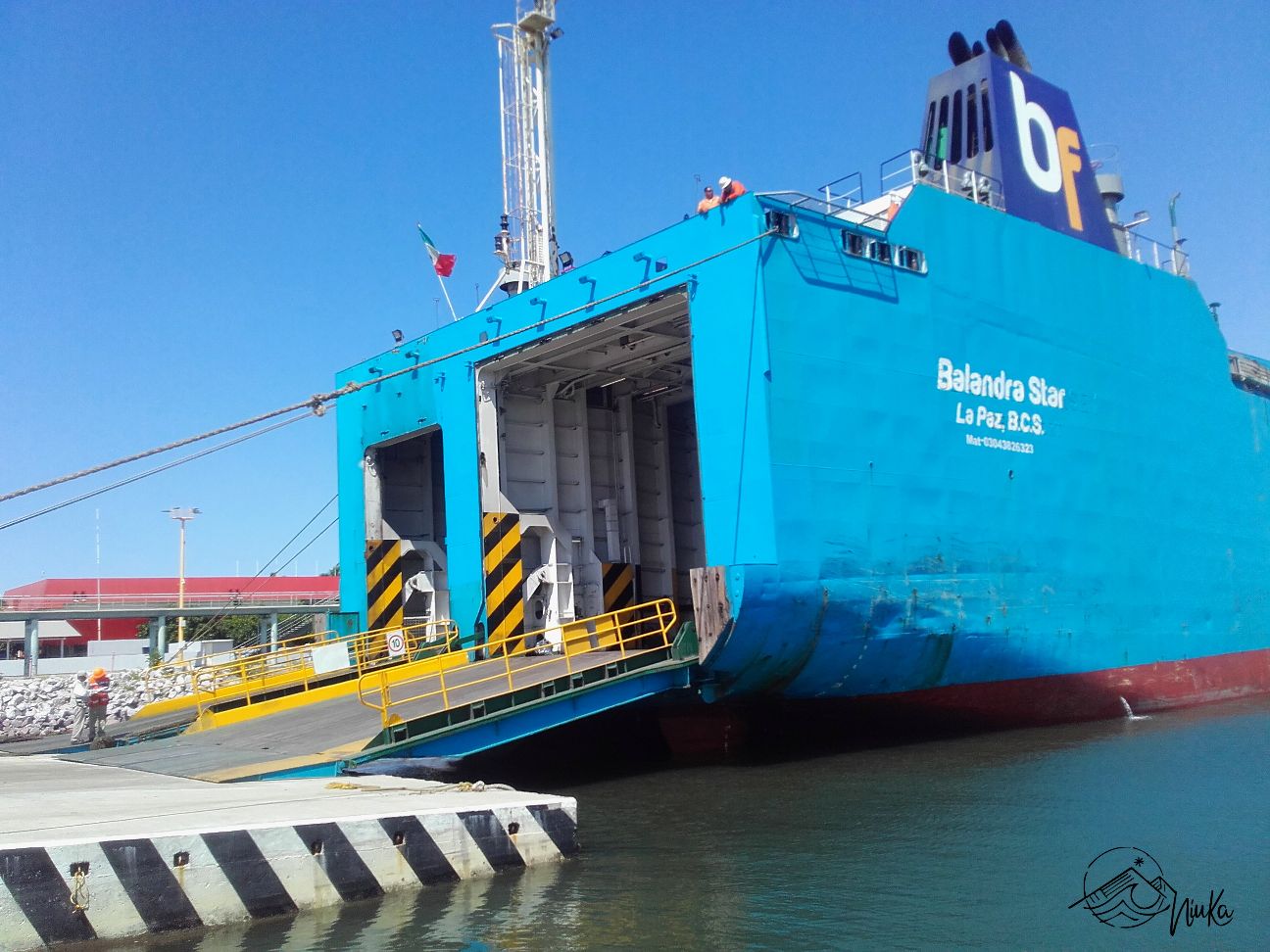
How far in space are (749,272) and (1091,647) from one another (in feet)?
28.0

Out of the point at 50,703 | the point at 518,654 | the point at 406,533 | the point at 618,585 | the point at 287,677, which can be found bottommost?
the point at 50,703

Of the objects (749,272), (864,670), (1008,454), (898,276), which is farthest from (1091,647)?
(749,272)

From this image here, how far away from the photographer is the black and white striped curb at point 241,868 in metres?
5.66

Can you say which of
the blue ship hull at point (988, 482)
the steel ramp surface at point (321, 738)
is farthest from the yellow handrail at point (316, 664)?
the blue ship hull at point (988, 482)

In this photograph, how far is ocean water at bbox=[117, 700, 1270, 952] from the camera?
6.28 meters

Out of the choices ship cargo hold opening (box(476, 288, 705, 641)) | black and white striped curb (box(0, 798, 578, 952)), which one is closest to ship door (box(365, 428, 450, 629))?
ship cargo hold opening (box(476, 288, 705, 641))

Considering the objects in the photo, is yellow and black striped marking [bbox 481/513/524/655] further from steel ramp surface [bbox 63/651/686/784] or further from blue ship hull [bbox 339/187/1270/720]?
steel ramp surface [bbox 63/651/686/784]

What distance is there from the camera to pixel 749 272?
12477mm

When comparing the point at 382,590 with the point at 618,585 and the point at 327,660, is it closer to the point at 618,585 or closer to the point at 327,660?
the point at 327,660

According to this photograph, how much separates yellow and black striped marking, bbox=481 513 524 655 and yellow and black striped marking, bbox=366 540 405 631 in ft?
9.05

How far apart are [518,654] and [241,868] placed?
6681 mm

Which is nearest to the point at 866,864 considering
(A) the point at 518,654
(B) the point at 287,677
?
(A) the point at 518,654

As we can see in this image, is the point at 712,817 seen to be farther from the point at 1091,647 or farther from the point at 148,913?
the point at 1091,647

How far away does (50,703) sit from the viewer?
2220 centimetres
